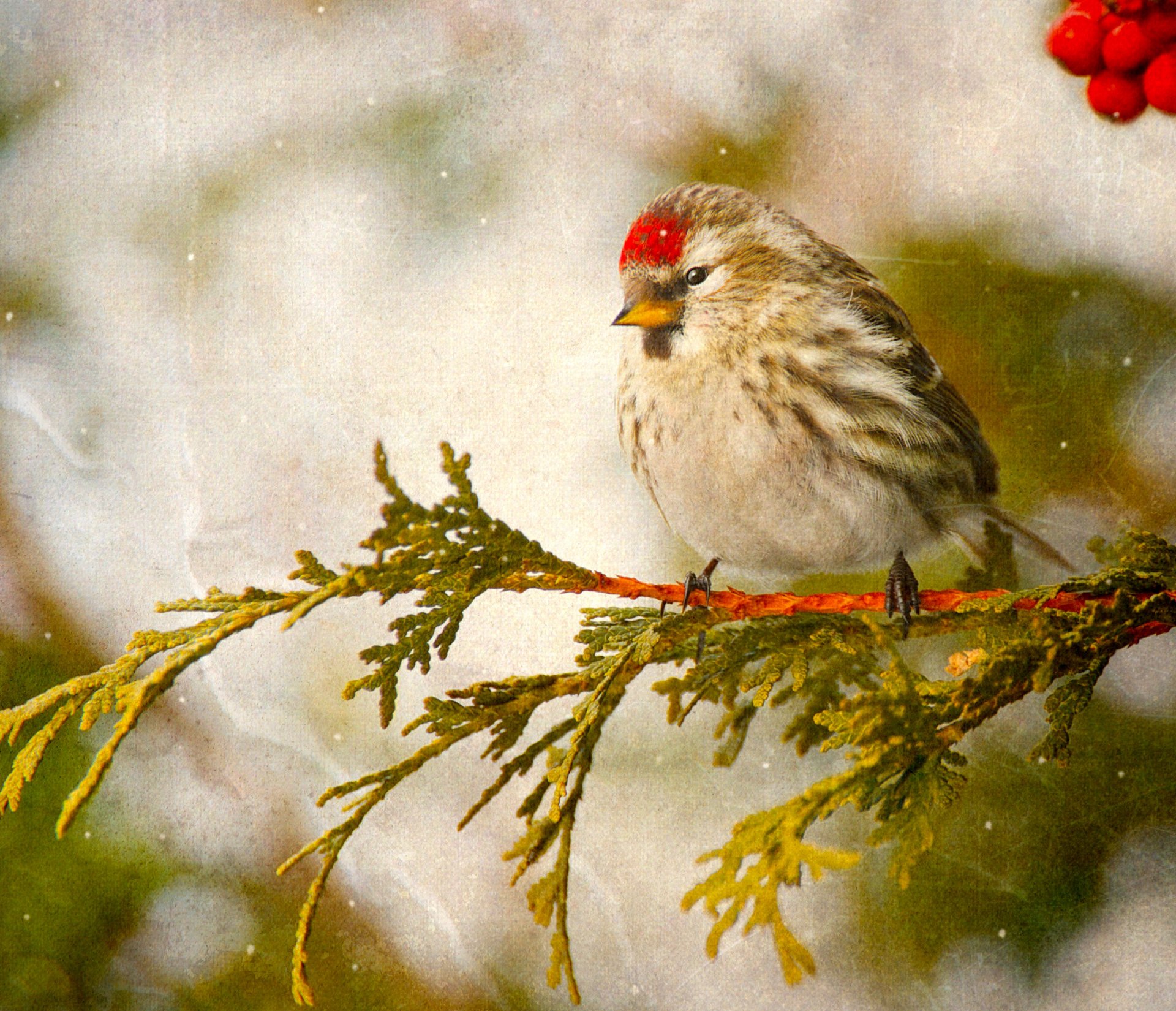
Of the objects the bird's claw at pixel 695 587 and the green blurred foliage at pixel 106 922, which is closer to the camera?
the bird's claw at pixel 695 587

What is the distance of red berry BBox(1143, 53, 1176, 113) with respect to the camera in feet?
2.57

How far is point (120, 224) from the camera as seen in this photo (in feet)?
3.29

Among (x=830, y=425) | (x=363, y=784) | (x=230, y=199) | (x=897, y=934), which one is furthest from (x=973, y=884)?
(x=230, y=199)

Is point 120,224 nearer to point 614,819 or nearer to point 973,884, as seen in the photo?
point 614,819

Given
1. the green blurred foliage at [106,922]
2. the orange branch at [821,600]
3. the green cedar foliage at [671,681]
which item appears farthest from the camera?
the green blurred foliage at [106,922]

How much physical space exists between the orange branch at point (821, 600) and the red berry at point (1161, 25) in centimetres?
43

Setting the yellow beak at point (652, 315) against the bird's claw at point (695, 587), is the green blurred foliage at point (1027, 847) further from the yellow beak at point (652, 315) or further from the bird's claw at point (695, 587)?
the yellow beak at point (652, 315)

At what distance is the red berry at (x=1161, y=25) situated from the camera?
759 millimetres

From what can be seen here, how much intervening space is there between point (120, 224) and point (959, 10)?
32.3 inches

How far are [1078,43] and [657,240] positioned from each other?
1.25ft

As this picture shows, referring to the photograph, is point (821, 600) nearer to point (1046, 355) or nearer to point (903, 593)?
point (903, 593)

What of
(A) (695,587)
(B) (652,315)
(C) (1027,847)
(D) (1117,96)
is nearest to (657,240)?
(B) (652,315)

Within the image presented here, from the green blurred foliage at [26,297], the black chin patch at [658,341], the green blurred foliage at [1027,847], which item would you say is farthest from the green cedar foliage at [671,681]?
the green blurred foliage at [26,297]

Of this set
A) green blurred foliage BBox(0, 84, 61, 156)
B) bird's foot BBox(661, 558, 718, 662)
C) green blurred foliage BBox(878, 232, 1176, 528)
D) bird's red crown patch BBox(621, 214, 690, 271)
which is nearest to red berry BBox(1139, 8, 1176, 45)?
green blurred foliage BBox(878, 232, 1176, 528)
